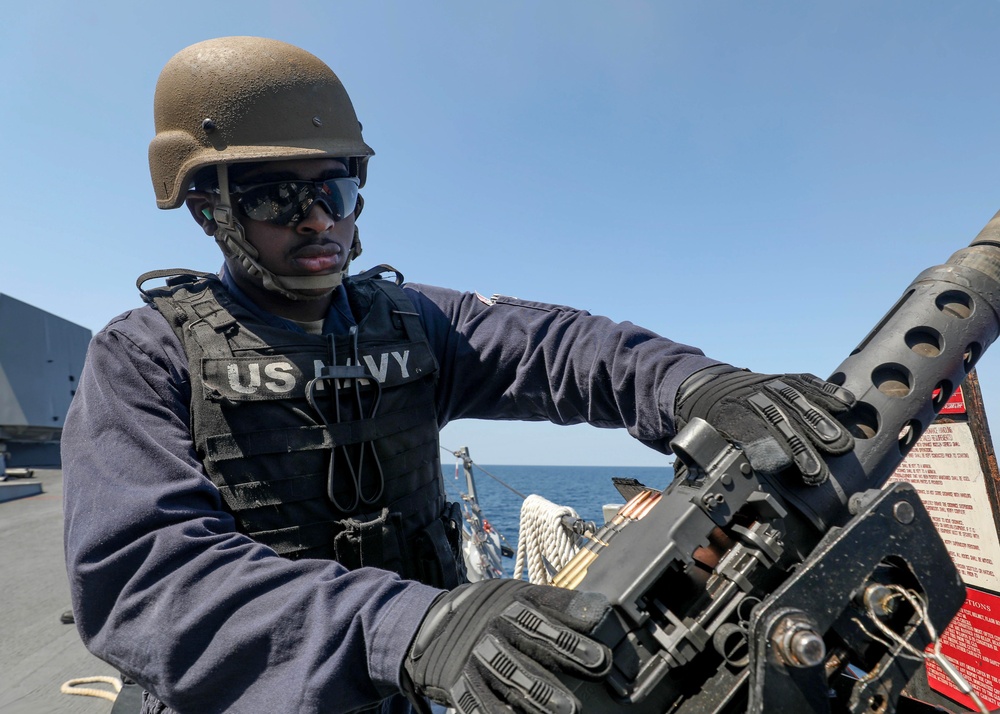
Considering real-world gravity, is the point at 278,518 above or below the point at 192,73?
below

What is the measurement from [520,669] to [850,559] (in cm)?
69

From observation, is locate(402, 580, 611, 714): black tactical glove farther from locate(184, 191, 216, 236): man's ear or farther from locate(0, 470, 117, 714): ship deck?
locate(0, 470, 117, 714): ship deck

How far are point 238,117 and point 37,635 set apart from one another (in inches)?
153

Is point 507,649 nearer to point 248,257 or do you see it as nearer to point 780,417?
point 780,417

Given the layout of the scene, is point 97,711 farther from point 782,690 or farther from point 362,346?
point 782,690

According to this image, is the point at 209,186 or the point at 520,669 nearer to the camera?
the point at 520,669

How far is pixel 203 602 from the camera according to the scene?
4.48ft

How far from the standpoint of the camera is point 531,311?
7.84 feet

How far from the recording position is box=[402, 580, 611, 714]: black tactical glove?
1.08 metres

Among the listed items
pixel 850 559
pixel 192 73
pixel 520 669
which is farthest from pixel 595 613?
pixel 192 73

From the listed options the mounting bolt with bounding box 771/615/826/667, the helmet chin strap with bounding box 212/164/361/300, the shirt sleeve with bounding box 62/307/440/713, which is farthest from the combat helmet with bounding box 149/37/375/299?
the mounting bolt with bounding box 771/615/826/667

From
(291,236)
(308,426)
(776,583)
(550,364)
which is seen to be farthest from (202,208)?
(776,583)

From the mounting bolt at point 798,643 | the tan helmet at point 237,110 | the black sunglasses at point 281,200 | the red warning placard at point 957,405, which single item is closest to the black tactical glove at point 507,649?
the mounting bolt at point 798,643

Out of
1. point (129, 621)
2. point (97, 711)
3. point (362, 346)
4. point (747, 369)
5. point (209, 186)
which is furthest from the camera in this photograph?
point (97, 711)
